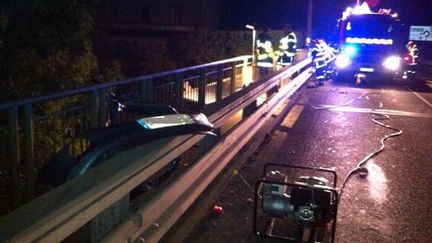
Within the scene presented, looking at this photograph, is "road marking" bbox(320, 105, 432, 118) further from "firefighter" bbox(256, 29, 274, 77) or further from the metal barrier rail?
the metal barrier rail

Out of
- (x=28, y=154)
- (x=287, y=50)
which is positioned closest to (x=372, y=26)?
(x=287, y=50)

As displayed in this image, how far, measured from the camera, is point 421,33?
156 feet

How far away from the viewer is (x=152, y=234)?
3219 mm

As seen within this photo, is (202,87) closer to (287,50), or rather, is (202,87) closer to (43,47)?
(43,47)

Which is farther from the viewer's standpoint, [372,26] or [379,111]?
[372,26]

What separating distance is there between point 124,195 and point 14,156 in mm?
2069

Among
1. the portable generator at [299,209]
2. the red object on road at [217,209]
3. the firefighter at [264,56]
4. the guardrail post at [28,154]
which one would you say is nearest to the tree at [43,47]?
the guardrail post at [28,154]

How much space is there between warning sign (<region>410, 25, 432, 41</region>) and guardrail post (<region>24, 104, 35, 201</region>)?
48.3 m

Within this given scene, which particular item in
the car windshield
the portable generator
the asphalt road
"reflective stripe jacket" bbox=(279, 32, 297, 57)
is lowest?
the asphalt road

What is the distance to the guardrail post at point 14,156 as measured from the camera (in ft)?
13.4

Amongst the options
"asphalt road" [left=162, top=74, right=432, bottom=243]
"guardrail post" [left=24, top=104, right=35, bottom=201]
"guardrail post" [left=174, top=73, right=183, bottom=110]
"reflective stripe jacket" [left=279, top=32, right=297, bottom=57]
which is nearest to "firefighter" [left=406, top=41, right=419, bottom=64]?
"reflective stripe jacket" [left=279, top=32, right=297, bottom=57]

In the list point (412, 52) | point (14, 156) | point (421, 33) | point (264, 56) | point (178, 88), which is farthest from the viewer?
point (421, 33)

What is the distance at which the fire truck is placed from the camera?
1823 cm

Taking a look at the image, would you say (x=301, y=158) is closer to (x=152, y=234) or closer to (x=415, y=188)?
(x=415, y=188)
